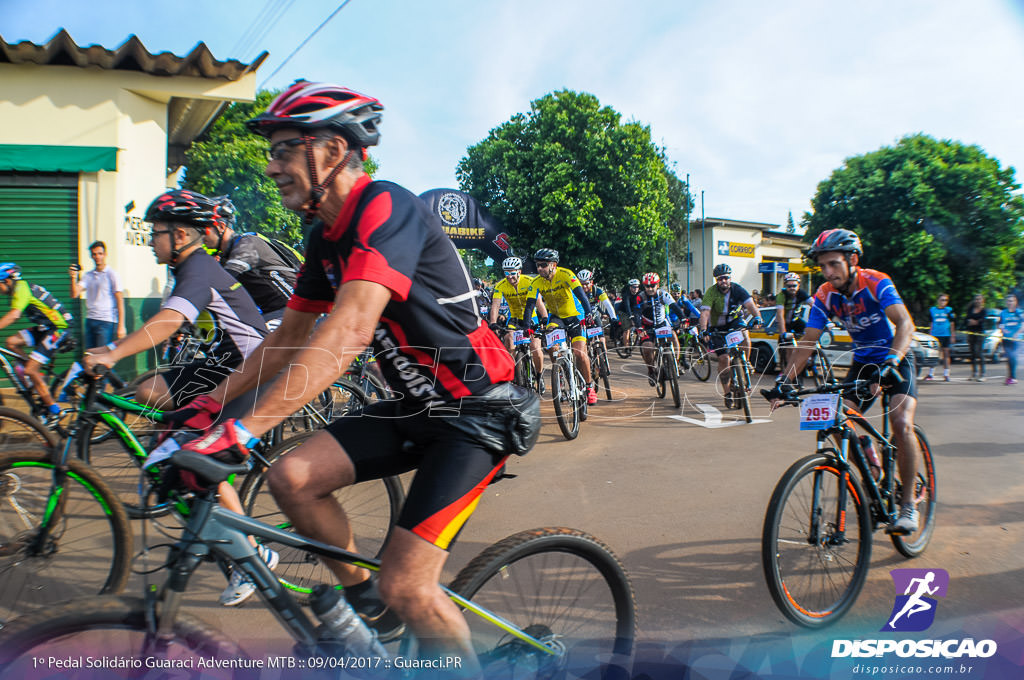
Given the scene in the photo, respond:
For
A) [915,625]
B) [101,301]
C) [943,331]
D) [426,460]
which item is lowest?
[915,625]

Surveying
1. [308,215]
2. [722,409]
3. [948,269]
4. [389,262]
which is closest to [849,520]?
[389,262]

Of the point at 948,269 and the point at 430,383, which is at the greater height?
the point at 948,269

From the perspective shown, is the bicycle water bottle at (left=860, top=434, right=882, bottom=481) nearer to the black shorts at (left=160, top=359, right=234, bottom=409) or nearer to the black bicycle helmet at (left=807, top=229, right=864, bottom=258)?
the black bicycle helmet at (left=807, top=229, right=864, bottom=258)

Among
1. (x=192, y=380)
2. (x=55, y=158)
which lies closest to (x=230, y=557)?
(x=192, y=380)

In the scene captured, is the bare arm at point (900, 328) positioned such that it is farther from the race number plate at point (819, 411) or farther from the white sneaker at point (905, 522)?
the white sneaker at point (905, 522)

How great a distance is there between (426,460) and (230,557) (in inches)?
23.4

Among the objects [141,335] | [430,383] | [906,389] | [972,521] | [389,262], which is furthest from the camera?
[972,521]

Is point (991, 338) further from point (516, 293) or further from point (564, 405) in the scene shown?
point (564, 405)

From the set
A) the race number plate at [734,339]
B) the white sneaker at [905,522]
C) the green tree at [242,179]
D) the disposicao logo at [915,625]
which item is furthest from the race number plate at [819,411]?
the green tree at [242,179]

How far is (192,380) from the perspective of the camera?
12.1ft

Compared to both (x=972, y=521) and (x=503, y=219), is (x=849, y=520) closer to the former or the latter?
(x=972, y=521)

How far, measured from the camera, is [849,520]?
303 cm

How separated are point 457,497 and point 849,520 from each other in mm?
2177

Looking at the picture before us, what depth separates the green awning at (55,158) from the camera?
9.20 metres
